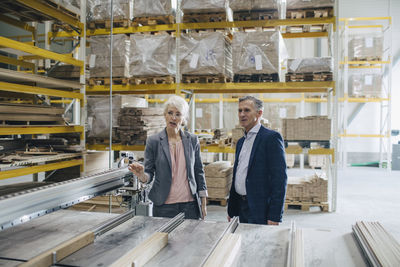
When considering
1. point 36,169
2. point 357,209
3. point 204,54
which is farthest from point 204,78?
point 357,209

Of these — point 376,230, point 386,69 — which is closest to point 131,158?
point 376,230

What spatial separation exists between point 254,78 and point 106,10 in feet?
11.8

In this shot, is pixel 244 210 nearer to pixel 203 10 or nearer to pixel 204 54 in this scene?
pixel 204 54

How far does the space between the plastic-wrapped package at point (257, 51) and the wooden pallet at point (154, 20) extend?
1540mm

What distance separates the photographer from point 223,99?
14797mm

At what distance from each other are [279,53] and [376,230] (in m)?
4.96

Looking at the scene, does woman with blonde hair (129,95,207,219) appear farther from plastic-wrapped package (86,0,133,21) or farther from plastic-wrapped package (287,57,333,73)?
plastic-wrapped package (86,0,133,21)

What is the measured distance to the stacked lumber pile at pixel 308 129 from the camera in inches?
291

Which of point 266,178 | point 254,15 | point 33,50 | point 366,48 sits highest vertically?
point 366,48

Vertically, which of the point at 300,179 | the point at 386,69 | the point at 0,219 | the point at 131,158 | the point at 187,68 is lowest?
the point at 300,179

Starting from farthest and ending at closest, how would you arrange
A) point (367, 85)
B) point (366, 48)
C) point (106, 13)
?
point (367, 85), point (366, 48), point (106, 13)

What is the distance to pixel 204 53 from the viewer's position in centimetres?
696

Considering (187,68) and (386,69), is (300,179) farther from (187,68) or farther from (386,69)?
(386,69)

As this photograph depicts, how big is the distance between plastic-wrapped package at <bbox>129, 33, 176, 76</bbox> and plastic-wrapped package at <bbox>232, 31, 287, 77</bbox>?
1371 millimetres
